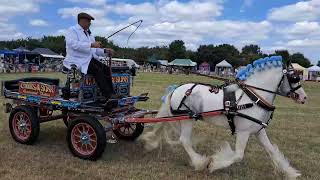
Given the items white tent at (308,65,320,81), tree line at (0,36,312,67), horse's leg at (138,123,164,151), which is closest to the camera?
horse's leg at (138,123,164,151)

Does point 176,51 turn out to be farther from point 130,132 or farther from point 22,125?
point 22,125

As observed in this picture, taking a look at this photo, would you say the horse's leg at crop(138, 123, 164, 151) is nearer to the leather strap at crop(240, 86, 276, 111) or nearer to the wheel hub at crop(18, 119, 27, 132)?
the leather strap at crop(240, 86, 276, 111)

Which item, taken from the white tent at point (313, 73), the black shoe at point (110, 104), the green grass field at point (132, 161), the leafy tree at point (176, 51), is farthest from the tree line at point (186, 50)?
the black shoe at point (110, 104)

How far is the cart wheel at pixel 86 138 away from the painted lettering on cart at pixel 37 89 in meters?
0.96

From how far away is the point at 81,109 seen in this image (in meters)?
7.62

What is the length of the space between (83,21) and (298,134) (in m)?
5.85

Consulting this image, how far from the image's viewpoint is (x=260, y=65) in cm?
672

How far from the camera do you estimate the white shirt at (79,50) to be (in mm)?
7633

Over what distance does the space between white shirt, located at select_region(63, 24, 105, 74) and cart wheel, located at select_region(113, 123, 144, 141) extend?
5.27 feet

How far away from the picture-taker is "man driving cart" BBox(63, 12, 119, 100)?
7.64 meters

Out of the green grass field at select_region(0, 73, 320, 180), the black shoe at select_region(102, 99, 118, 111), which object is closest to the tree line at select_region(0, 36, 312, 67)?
the green grass field at select_region(0, 73, 320, 180)

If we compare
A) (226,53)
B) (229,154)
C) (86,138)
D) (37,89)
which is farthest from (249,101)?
(226,53)

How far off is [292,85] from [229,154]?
134 cm

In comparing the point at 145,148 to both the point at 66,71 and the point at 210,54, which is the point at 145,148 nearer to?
the point at 66,71
